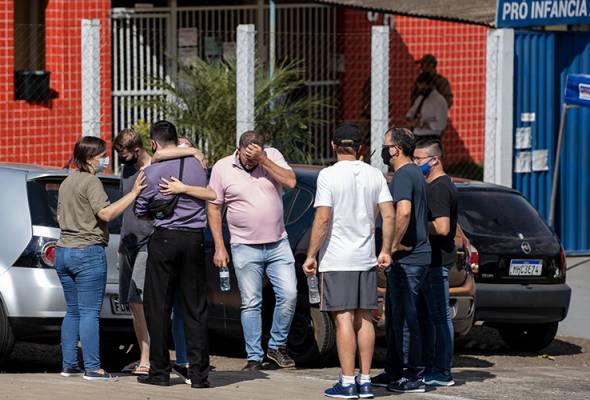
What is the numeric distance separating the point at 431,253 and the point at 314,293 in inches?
33.8

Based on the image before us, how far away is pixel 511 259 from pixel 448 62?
10.7 meters

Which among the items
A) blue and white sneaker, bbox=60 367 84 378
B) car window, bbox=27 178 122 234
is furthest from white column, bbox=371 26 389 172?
blue and white sneaker, bbox=60 367 84 378

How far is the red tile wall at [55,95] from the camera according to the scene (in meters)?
17.5

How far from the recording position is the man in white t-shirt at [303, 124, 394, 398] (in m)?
8.66

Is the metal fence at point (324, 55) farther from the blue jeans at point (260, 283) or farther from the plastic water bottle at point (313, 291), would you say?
the plastic water bottle at point (313, 291)

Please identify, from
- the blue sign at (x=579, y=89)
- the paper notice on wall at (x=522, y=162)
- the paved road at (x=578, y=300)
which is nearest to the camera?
the paved road at (x=578, y=300)

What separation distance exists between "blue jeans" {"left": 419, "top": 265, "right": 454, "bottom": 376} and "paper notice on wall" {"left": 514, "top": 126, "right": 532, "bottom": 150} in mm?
7427

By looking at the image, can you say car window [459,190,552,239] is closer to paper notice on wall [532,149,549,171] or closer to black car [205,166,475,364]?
black car [205,166,475,364]

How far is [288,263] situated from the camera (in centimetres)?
1003

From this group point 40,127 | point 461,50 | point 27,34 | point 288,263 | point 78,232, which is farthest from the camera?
point 461,50

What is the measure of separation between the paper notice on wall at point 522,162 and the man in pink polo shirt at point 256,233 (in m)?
7.00

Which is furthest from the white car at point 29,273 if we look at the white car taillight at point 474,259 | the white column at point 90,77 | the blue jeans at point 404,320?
the white column at point 90,77

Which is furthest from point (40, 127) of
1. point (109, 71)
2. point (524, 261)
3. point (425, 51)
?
point (524, 261)

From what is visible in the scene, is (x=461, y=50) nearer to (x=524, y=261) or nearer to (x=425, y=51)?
(x=425, y=51)
